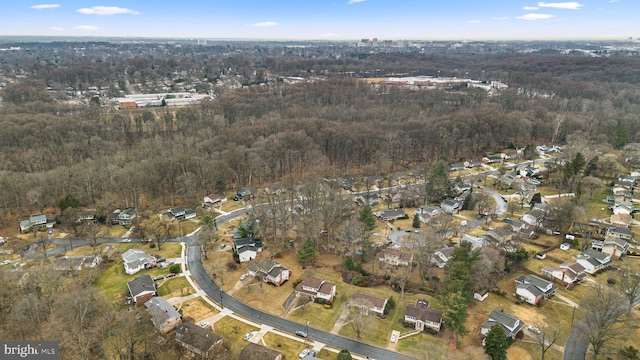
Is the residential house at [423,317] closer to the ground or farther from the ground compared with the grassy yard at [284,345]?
farther from the ground

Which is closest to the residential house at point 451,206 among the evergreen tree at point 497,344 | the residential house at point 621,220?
the residential house at point 621,220

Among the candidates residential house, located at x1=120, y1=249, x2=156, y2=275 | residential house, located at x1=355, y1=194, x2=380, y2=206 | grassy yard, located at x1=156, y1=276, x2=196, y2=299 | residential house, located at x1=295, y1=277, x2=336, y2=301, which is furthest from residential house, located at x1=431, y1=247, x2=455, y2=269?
residential house, located at x1=120, y1=249, x2=156, y2=275

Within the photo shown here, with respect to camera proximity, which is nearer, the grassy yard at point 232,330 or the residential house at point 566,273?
the grassy yard at point 232,330

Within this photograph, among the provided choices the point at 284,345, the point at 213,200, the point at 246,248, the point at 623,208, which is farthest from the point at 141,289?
the point at 623,208

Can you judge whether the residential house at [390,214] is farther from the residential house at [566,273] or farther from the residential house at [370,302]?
the residential house at [370,302]

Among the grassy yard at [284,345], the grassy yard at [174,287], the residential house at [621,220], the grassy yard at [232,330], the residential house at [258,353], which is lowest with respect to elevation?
the grassy yard at [284,345]

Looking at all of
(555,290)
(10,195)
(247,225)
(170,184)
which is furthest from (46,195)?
(555,290)

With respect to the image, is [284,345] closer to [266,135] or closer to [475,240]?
[475,240]
